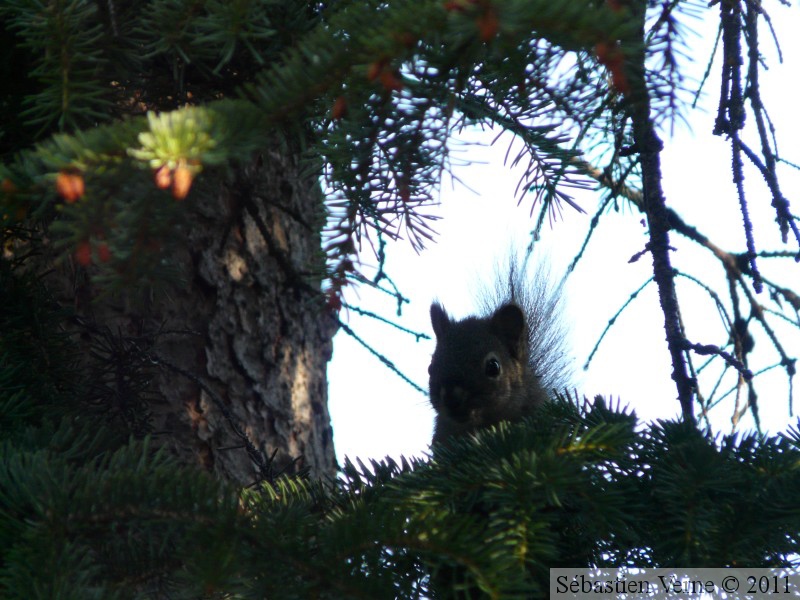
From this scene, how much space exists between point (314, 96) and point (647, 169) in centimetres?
81

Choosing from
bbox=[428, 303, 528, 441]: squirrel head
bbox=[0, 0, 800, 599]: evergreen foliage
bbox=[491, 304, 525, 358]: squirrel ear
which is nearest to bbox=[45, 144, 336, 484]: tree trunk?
bbox=[428, 303, 528, 441]: squirrel head

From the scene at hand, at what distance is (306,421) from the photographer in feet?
6.75

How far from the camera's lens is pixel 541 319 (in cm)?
271

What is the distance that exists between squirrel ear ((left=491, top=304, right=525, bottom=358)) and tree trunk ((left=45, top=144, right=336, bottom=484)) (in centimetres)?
63

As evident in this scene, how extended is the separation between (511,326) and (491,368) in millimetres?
167

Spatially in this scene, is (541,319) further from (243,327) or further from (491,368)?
(243,327)

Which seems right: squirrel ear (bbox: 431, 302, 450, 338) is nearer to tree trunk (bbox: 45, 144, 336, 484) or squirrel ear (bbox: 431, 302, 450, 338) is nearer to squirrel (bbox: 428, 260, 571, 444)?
squirrel (bbox: 428, 260, 571, 444)

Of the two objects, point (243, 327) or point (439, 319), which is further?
point (439, 319)

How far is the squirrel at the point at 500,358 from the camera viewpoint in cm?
234

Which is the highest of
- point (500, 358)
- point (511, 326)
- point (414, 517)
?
point (511, 326)

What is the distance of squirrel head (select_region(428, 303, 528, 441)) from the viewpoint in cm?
232

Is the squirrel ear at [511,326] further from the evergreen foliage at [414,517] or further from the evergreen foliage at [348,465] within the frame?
the evergreen foliage at [414,517]

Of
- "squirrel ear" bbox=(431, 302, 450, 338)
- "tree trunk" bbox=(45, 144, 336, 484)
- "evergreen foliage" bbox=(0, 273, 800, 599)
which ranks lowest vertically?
"evergreen foliage" bbox=(0, 273, 800, 599)

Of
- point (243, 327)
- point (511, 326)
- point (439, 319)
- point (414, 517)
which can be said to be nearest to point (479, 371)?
point (511, 326)
